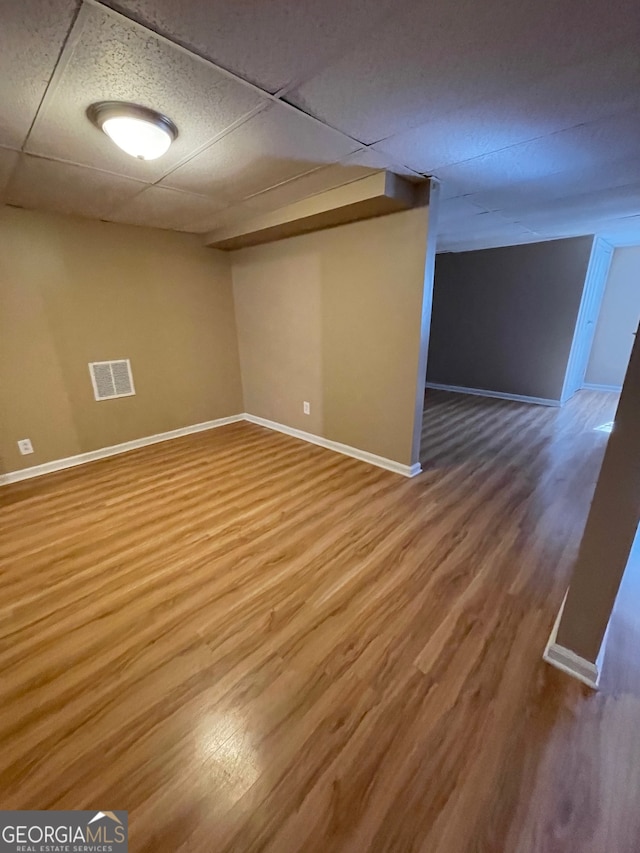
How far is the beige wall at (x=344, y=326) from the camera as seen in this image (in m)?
2.74

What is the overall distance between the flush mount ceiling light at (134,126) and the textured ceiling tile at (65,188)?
0.74 m

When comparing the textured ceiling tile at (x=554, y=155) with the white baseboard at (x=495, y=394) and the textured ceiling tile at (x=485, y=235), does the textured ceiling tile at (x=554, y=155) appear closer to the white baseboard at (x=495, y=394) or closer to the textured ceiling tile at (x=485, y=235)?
the textured ceiling tile at (x=485, y=235)

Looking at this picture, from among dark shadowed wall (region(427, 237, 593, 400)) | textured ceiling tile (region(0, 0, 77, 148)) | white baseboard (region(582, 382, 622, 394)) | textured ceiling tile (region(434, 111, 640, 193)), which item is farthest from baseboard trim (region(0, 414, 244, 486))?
white baseboard (region(582, 382, 622, 394))

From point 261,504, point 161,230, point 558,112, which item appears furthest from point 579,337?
point 161,230

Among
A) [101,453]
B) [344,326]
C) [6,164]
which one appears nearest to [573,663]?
[344,326]

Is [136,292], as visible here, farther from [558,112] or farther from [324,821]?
[324,821]

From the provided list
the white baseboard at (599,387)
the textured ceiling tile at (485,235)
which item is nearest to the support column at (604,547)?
the textured ceiling tile at (485,235)

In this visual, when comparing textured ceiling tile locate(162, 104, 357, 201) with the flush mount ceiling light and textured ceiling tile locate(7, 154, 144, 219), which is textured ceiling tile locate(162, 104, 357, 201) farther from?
textured ceiling tile locate(7, 154, 144, 219)

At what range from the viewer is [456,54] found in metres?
1.20

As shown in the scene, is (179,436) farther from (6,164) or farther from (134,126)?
(134,126)

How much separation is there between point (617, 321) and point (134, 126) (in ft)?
23.9

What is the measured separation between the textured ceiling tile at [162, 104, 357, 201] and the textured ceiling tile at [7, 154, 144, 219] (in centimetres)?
40

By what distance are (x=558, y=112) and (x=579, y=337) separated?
4.70 meters

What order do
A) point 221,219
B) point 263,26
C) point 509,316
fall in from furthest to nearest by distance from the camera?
1. point 509,316
2. point 221,219
3. point 263,26
